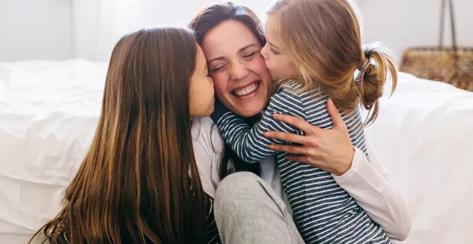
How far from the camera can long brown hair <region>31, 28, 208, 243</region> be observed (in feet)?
2.66

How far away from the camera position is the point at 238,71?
960 mm

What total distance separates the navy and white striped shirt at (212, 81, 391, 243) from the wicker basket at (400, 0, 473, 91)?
4.84 ft

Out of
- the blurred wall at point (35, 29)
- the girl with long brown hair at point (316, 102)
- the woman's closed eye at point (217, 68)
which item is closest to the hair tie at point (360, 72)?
the girl with long brown hair at point (316, 102)

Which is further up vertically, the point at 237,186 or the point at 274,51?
the point at 274,51

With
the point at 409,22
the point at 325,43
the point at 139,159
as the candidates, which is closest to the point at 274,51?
the point at 325,43

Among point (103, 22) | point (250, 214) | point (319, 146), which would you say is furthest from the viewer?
point (103, 22)

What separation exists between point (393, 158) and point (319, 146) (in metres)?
0.24

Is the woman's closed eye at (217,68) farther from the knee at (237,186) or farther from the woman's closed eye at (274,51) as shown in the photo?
the knee at (237,186)

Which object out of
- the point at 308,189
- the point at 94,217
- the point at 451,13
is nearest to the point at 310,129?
the point at 308,189

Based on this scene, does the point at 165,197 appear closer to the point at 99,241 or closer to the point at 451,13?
the point at 99,241

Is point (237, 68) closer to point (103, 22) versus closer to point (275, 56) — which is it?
point (275, 56)

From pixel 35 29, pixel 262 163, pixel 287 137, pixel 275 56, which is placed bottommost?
pixel 35 29

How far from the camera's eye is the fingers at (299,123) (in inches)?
33.8

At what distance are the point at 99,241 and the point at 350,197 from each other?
0.45 m
